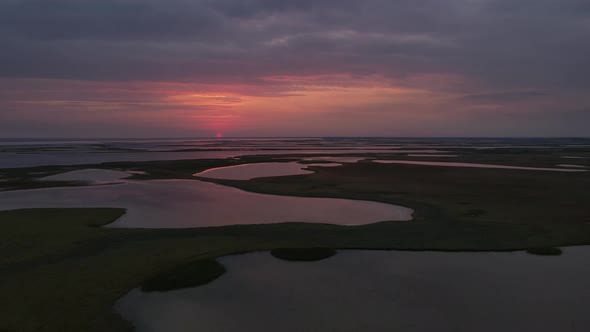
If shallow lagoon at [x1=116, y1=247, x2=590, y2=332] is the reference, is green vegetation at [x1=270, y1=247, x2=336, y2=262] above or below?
above

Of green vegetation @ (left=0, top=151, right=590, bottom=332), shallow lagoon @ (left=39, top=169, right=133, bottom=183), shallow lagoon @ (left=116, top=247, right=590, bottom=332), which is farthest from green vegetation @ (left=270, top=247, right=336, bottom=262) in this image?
shallow lagoon @ (left=39, top=169, right=133, bottom=183)

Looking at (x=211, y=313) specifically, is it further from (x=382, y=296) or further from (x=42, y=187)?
(x=42, y=187)

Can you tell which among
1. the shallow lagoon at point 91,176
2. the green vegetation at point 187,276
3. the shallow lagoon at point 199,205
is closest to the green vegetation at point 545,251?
the shallow lagoon at point 199,205

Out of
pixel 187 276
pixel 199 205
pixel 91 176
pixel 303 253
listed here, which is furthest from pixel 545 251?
pixel 91 176

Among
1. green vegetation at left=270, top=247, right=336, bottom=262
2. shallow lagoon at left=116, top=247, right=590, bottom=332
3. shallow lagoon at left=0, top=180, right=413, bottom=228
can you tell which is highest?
shallow lagoon at left=0, top=180, right=413, bottom=228

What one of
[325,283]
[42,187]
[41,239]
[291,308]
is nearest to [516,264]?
[325,283]

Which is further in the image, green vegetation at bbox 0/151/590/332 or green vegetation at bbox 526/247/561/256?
green vegetation at bbox 526/247/561/256

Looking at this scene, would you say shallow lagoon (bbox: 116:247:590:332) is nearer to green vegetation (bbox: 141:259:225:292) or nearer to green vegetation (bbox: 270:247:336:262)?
green vegetation (bbox: 141:259:225:292)
